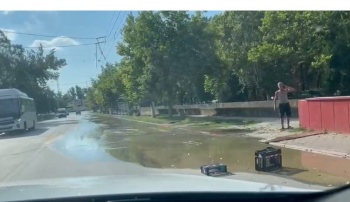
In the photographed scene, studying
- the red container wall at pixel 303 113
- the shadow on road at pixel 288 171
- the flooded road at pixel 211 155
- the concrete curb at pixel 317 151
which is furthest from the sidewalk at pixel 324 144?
the shadow on road at pixel 288 171

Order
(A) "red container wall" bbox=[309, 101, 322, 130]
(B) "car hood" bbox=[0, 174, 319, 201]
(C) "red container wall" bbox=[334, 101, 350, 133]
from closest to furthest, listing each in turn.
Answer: (B) "car hood" bbox=[0, 174, 319, 201] → (C) "red container wall" bbox=[334, 101, 350, 133] → (A) "red container wall" bbox=[309, 101, 322, 130]

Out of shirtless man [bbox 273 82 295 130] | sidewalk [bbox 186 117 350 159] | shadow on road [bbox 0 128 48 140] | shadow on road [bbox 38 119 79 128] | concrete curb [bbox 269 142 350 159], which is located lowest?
concrete curb [bbox 269 142 350 159]

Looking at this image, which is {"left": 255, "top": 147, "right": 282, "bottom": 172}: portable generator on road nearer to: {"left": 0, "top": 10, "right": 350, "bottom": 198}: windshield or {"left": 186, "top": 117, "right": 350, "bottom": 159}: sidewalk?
{"left": 0, "top": 10, "right": 350, "bottom": 198}: windshield

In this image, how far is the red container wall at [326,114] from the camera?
12562 mm

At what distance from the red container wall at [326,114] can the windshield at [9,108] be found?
7.88 metres

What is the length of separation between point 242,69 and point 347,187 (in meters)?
7.35

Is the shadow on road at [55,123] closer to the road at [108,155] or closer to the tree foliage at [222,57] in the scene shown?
the road at [108,155]

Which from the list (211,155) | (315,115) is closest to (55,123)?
(211,155)

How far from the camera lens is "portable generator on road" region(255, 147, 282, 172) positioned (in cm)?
762

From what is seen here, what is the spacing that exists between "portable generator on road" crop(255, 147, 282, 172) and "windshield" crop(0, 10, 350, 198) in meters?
0.02

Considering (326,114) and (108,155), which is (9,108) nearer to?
(108,155)

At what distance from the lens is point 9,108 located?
7.82 meters

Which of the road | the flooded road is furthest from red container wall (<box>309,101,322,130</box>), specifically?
the road

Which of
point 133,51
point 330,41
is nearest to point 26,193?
point 133,51
